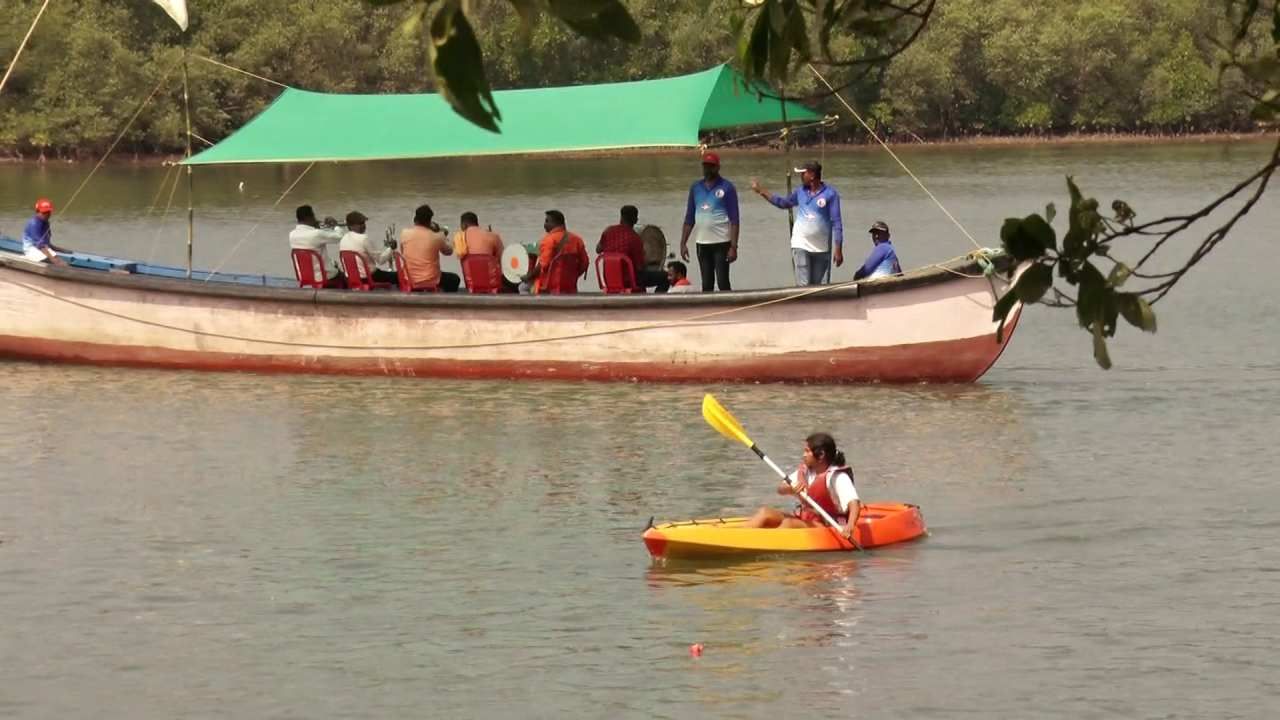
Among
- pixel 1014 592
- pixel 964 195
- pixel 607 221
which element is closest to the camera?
pixel 1014 592

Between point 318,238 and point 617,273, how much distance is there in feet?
8.62

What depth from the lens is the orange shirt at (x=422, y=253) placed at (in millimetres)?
18484

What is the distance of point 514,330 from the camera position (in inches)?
722

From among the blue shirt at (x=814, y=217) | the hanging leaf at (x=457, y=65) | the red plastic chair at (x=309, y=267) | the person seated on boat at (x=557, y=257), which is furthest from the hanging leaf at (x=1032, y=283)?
the red plastic chair at (x=309, y=267)

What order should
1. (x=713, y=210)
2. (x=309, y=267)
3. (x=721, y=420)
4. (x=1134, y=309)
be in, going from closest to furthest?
1. (x=1134, y=309)
2. (x=721, y=420)
3. (x=713, y=210)
4. (x=309, y=267)

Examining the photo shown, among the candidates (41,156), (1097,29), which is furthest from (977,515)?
(1097,29)

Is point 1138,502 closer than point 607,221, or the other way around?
point 1138,502

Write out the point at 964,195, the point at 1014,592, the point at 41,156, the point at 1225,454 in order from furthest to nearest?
the point at 41,156
the point at 964,195
the point at 1225,454
the point at 1014,592

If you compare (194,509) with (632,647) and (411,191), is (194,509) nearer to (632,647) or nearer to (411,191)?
(632,647)

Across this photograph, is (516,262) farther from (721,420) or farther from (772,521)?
(772,521)

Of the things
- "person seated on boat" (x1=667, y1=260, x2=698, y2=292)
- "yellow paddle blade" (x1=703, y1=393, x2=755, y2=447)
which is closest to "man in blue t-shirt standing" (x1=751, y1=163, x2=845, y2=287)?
"person seated on boat" (x1=667, y1=260, x2=698, y2=292)

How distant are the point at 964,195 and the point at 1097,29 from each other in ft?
108

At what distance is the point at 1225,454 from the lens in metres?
16.0

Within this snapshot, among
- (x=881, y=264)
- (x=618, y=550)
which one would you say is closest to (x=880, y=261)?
(x=881, y=264)
